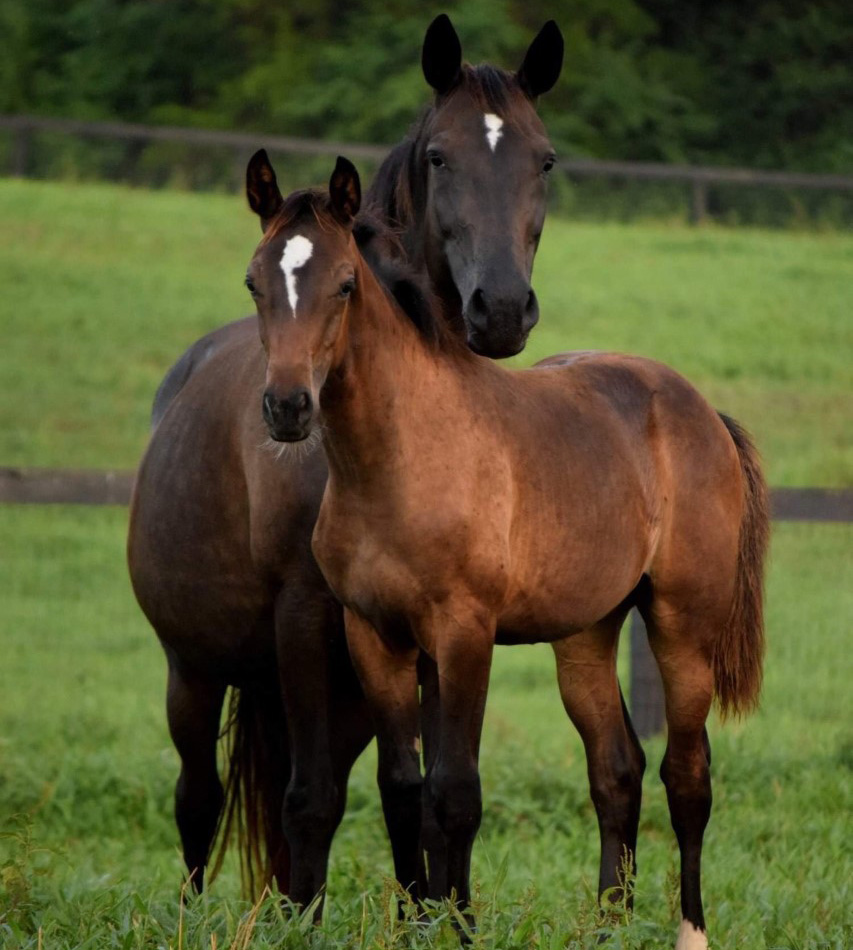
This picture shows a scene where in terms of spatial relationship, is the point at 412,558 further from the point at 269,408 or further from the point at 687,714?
the point at 687,714

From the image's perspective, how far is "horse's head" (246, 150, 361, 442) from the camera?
11.3 ft

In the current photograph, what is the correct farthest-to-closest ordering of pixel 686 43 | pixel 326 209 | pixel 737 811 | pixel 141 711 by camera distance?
pixel 686 43
pixel 141 711
pixel 737 811
pixel 326 209

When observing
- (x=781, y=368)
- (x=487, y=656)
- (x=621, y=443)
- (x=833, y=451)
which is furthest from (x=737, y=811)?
(x=781, y=368)

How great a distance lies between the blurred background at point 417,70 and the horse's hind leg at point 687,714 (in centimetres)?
1689

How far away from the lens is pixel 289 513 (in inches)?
168

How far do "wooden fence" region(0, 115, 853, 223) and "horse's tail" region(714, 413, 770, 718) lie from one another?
13793mm

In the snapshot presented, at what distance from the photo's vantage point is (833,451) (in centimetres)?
1347

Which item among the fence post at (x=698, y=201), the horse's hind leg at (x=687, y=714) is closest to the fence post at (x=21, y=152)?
the fence post at (x=698, y=201)

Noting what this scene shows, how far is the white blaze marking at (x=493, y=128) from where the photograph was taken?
414cm

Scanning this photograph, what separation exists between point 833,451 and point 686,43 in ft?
40.1

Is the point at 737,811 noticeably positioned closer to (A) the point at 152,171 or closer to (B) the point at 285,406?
(B) the point at 285,406

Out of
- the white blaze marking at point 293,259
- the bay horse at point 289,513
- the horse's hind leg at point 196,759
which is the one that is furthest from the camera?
the horse's hind leg at point 196,759

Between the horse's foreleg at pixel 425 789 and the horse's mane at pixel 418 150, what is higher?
the horse's mane at pixel 418 150

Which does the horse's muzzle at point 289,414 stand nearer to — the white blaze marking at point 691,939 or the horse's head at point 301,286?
the horse's head at point 301,286
